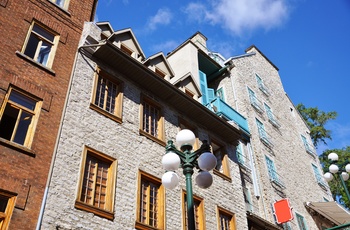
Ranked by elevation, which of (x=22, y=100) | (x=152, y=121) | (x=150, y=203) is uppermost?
(x=152, y=121)

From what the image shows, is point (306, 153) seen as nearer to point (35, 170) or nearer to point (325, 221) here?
point (325, 221)

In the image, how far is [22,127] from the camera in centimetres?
934

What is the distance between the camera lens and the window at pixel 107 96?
11759mm

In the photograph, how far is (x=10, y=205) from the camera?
7.94 m

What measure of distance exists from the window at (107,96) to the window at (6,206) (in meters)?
4.11

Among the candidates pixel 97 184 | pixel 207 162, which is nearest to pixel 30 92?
pixel 97 184

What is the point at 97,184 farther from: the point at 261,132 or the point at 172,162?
the point at 261,132

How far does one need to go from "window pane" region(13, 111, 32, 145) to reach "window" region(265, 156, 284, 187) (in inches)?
581

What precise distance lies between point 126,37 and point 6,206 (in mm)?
9108

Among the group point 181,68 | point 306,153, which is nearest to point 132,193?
point 181,68

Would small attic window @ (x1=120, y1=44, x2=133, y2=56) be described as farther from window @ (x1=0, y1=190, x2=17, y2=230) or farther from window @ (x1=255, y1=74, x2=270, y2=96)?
window @ (x1=255, y1=74, x2=270, y2=96)

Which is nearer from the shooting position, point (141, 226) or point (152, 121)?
point (141, 226)

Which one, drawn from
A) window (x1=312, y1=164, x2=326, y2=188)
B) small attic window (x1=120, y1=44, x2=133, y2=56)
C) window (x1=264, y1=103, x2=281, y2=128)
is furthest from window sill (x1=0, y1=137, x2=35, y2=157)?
window (x1=312, y1=164, x2=326, y2=188)

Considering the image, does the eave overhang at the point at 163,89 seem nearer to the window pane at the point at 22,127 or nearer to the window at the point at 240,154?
the window at the point at 240,154
